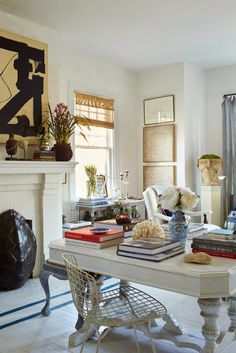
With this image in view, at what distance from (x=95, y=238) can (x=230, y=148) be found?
408cm

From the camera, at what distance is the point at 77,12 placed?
12.6 ft

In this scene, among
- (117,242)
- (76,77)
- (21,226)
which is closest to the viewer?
(117,242)

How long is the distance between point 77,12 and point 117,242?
104 inches

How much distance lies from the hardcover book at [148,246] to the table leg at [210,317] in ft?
1.10

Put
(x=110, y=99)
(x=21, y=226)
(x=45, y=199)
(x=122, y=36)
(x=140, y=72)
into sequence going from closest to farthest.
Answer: (x=21, y=226), (x=45, y=199), (x=122, y=36), (x=110, y=99), (x=140, y=72)

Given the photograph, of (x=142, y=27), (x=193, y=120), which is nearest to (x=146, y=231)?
(x=142, y=27)

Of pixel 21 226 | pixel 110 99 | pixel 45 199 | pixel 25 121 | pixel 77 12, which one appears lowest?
pixel 21 226

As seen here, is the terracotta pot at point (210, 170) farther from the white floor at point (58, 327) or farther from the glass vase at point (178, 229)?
the glass vase at point (178, 229)

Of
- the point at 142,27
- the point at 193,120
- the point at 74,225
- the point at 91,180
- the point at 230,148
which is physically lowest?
the point at 74,225

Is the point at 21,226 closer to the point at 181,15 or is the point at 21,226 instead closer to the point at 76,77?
the point at 76,77

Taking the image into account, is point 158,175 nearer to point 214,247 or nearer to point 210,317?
point 214,247

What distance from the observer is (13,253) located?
3.59 metres

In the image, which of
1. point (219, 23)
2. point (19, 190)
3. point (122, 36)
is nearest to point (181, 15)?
point (219, 23)

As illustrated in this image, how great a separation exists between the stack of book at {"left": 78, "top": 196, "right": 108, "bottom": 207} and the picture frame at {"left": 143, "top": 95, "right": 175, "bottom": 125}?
165 centimetres
